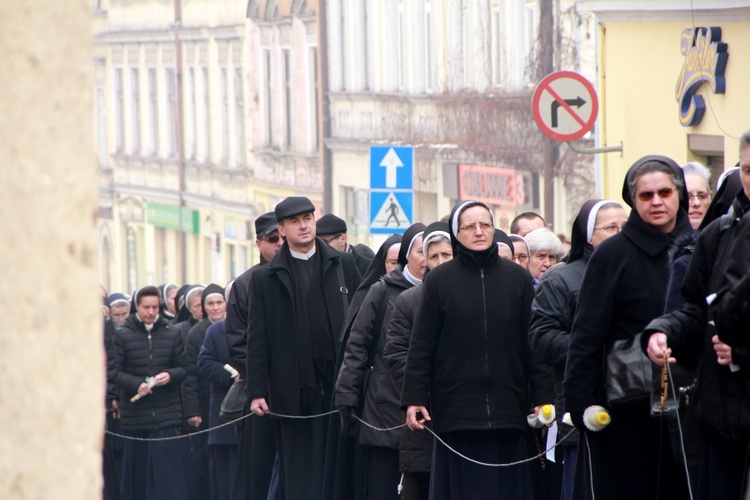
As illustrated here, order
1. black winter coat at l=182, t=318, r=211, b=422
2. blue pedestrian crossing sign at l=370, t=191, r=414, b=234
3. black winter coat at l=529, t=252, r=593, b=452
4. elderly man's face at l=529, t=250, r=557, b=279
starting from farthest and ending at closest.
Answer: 1. blue pedestrian crossing sign at l=370, t=191, r=414, b=234
2. black winter coat at l=182, t=318, r=211, b=422
3. elderly man's face at l=529, t=250, r=557, b=279
4. black winter coat at l=529, t=252, r=593, b=452

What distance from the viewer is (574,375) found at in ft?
21.9

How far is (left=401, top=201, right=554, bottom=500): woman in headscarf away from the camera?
823cm

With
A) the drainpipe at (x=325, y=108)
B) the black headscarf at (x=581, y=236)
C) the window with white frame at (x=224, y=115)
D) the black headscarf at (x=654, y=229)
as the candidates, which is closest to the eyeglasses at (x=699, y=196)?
the black headscarf at (x=581, y=236)

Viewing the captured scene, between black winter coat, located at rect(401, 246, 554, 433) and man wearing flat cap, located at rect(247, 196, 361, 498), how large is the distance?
8.79ft

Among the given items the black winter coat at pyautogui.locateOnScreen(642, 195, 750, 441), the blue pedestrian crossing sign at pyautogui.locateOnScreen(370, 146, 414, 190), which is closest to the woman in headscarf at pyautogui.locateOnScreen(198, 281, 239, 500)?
the blue pedestrian crossing sign at pyautogui.locateOnScreen(370, 146, 414, 190)

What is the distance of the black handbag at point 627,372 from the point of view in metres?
6.38

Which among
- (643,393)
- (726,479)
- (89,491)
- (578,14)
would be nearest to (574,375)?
(643,393)

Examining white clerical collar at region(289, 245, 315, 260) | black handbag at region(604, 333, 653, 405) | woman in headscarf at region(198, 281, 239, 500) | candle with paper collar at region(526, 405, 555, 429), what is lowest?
woman in headscarf at region(198, 281, 239, 500)

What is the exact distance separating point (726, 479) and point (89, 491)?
3.43 meters

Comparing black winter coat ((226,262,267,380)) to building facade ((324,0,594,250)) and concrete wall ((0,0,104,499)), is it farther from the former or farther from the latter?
building facade ((324,0,594,250))

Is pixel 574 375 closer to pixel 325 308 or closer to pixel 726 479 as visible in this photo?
pixel 726 479

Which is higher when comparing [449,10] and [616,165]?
[449,10]

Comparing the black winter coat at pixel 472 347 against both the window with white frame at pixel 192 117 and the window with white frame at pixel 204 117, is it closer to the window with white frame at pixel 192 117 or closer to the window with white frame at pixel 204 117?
the window with white frame at pixel 204 117

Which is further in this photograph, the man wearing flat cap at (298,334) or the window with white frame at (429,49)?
the window with white frame at (429,49)
